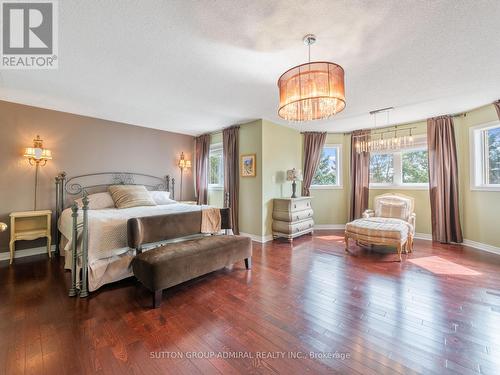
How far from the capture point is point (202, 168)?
226 inches

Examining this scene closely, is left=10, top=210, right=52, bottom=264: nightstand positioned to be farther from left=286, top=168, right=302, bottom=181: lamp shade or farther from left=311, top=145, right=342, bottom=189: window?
left=311, top=145, right=342, bottom=189: window

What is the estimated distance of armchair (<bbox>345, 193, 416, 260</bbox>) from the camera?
3.50 meters

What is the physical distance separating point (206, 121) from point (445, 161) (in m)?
4.99

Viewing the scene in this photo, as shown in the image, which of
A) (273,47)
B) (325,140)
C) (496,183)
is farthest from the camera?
(325,140)

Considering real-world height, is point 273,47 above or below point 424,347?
above

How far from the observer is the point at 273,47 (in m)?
2.11

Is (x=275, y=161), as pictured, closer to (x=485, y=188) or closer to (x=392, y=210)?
(x=392, y=210)

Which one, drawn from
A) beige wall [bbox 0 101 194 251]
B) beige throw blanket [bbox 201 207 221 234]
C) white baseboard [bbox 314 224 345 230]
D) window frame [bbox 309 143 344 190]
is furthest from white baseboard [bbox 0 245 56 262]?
window frame [bbox 309 143 344 190]

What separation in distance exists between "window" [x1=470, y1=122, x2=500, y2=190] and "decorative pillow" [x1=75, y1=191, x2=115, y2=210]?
22.7 ft

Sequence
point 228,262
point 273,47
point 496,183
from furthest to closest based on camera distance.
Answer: point 496,183
point 228,262
point 273,47

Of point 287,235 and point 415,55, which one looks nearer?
point 415,55

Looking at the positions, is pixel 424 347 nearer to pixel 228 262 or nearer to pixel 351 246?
pixel 228 262

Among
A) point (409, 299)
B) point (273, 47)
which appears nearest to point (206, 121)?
point (273, 47)

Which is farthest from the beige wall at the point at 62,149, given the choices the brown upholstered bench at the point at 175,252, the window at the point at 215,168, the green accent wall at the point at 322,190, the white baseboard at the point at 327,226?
the white baseboard at the point at 327,226
